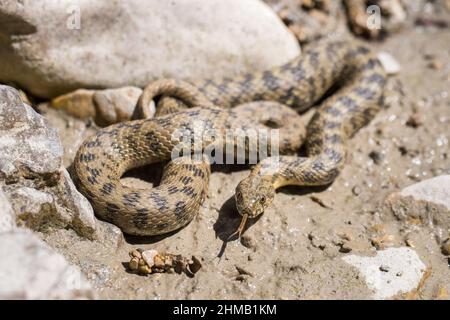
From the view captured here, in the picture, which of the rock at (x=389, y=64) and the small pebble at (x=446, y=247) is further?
the rock at (x=389, y=64)

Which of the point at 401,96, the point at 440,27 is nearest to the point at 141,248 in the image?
the point at 401,96

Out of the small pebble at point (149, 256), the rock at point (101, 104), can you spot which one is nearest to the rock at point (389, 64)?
the rock at point (101, 104)

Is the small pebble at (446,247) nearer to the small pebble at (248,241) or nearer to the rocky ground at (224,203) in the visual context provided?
the rocky ground at (224,203)

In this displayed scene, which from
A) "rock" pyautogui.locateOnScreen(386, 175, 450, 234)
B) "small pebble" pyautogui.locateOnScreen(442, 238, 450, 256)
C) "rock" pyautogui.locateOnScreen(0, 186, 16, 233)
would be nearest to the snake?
"rock" pyautogui.locateOnScreen(386, 175, 450, 234)

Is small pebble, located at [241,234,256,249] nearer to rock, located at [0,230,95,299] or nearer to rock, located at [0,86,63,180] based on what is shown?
rock, located at [0,230,95,299]
